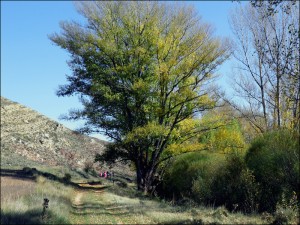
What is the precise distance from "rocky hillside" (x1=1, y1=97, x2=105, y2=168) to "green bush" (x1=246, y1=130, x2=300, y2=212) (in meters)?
37.8

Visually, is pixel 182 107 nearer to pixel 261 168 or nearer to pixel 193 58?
pixel 193 58

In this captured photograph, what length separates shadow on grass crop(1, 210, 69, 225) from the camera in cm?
1140

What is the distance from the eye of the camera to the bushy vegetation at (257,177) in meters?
16.2

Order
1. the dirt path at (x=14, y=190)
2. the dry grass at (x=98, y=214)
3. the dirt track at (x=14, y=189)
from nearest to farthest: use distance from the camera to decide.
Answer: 1. the dry grass at (x=98, y=214)
2. the dirt path at (x=14, y=190)
3. the dirt track at (x=14, y=189)

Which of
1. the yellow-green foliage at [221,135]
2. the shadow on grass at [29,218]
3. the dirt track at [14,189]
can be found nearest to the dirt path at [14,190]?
the dirt track at [14,189]

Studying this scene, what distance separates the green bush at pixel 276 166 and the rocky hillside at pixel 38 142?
124 ft

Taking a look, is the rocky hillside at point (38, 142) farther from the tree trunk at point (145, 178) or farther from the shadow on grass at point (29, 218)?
the shadow on grass at point (29, 218)

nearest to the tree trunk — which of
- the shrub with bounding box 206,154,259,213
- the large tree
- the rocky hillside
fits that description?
the large tree

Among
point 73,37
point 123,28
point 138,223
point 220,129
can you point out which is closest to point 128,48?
point 123,28

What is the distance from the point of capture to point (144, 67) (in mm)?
26781

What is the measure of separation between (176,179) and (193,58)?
816cm

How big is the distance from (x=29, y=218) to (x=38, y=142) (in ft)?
177

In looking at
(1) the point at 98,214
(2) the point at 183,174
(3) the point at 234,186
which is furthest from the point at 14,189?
(2) the point at 183,174

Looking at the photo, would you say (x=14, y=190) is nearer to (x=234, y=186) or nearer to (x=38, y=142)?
(x=234, y=186)
